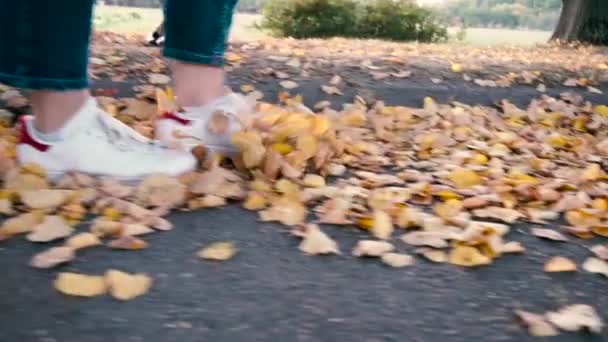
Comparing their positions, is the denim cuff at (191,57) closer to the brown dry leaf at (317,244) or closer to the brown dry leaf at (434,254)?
the brown dry leaf at (317,244)

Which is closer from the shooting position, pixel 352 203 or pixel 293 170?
pixel 352 203

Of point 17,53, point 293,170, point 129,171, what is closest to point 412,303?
point 293,170

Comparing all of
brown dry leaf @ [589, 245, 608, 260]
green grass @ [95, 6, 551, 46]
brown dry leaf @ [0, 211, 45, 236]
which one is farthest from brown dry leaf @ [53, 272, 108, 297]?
green grass @ [95, 6, 551, 46]

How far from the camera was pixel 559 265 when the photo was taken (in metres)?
1.33

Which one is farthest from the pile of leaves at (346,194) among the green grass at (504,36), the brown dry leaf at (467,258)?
the green grass at (504,36)

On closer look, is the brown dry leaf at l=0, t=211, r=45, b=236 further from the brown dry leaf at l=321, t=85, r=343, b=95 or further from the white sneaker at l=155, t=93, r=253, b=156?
the brown dry leaf at l=321, t=85, r=343, b=95

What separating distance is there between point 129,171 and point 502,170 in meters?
1.05

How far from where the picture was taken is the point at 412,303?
1.16m

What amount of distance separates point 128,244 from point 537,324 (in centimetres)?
72

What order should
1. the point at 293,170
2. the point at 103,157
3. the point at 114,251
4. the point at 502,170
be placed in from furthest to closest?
the point at 502,170 → the point at 293,170 → the point at 103,157 → the point at 114,251

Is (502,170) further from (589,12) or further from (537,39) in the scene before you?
(537,39)

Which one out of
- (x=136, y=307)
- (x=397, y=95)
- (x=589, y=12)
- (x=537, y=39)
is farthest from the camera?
(x=537, y=39)

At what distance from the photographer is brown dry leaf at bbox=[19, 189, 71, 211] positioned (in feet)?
4.61

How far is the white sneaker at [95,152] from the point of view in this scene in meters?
1.51
